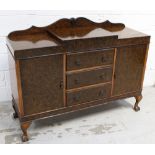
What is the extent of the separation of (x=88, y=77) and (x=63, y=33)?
1.28 feet

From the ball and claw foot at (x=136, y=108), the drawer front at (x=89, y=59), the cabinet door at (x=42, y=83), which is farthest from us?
the ball and claw foot at (x=136, y=108)

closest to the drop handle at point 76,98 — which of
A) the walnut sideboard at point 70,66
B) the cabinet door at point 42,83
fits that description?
the walnut sideboard at point 70,66

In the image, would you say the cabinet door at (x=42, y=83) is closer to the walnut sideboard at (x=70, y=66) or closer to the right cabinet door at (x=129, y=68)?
the walnut sideboard at (x=70, y=66)

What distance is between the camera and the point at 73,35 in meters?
1.75

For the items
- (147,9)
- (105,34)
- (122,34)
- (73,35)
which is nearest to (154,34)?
(147,9)

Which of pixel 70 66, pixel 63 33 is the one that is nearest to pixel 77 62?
pixel 70 66

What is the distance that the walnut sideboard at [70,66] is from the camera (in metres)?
1.59

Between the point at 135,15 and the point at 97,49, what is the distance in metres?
0.86

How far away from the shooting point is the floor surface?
182 cm

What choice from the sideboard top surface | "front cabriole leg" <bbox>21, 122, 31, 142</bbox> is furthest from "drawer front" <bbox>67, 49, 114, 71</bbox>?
"front cabriole leg" <bbox>21, 122, 31, 142</bbox>

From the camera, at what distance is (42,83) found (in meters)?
1.66

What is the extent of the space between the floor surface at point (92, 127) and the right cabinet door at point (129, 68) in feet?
0.84

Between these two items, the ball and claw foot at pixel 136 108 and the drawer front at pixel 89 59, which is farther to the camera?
the ball and claw foot at pixel 136 108

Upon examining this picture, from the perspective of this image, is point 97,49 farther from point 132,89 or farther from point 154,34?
point 154,34
